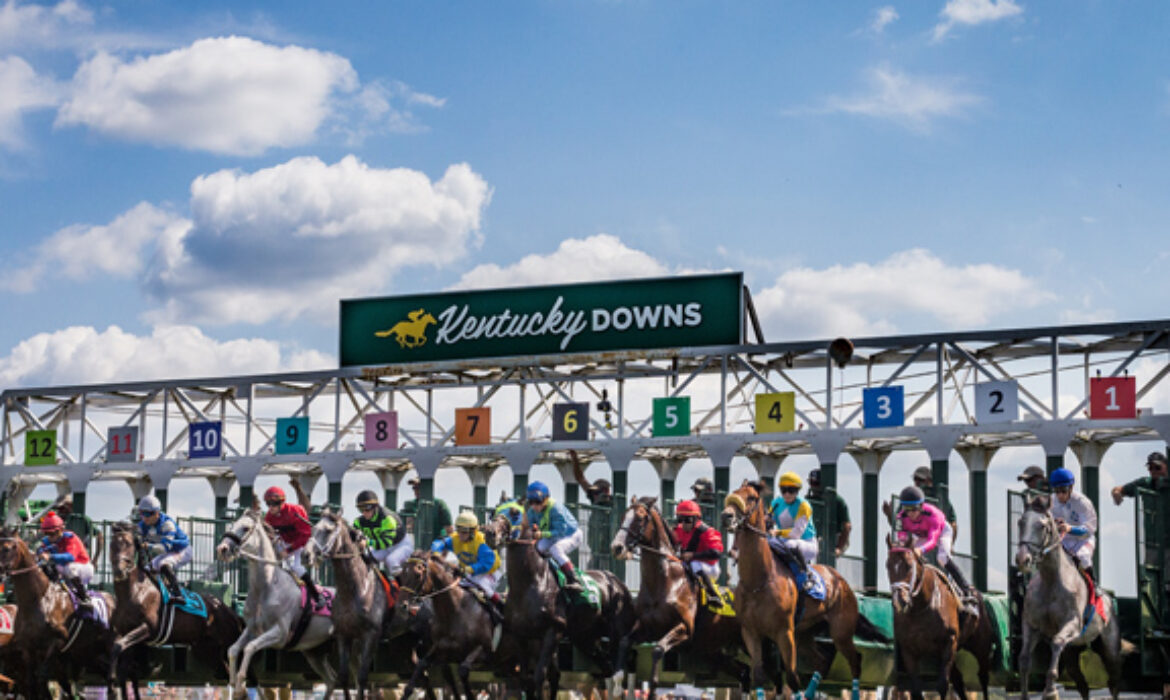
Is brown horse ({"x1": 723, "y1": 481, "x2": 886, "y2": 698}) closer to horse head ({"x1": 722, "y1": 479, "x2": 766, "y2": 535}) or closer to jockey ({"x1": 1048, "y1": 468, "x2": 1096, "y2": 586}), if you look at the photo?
horse head ({"x1": 722, "y1": 479, "x2": 766, "y2": 535})

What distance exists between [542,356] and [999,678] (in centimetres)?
1291

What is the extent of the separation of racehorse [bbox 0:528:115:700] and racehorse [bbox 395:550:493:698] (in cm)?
415

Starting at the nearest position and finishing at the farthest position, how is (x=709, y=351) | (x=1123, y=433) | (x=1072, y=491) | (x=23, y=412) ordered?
1. (x=1072, y=491)
2. (x=1123, y=433)
3. (x=709, y=351)
4. (x=23, y=412)

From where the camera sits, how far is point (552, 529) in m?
18.9

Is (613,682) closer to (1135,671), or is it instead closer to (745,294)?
(1135,671)

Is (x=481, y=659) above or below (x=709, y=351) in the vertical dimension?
below

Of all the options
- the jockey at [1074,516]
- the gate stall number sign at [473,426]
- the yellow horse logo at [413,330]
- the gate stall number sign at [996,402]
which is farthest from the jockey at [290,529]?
the gate stall number sign at [996,402]

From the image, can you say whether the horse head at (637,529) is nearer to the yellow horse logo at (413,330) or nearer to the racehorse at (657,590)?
the racehorse at (657,590)

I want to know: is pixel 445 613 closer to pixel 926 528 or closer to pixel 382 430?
pixel 926 528

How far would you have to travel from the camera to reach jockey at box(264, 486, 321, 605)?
65.0ft

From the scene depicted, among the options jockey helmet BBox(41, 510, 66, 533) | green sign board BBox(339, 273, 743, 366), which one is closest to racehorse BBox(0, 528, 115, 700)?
jockey helmet BBox(41, 510, 66, 533)

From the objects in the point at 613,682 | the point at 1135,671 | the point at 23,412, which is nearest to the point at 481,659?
the point at 613,682

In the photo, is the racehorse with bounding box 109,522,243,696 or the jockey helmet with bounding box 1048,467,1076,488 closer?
the jockey helmet with bounding box 1048,467,1076,488

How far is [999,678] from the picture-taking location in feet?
61.2
